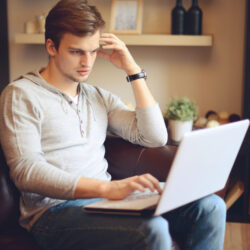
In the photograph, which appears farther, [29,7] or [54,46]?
[29,7]

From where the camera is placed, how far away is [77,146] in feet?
4.87

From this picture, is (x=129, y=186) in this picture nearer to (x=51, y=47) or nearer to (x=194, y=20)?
(x=51, y=47)

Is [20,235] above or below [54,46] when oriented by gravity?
below

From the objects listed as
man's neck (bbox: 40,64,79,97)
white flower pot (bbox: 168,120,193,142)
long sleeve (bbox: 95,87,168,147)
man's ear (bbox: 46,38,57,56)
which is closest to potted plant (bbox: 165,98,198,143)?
white flower pot (bbox: 168,120,193,142)

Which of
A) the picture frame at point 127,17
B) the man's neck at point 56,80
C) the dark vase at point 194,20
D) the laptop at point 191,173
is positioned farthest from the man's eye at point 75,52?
the dark vase at point 194,20

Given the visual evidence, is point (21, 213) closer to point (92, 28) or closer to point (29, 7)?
point (92, 28)

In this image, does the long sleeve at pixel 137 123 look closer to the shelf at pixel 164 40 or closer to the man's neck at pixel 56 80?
the man's neck at pixel 56 80

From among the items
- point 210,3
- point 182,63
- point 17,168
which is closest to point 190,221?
point 17,168

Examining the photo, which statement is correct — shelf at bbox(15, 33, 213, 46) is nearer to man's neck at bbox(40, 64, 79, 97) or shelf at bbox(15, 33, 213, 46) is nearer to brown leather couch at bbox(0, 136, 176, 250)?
brown leather couch at bbox(0, 136, 176, 250)

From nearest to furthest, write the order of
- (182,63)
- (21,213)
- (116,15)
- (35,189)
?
(35,189) < (21,213) < (116,15) < (182,63)

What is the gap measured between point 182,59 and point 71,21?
129 cm

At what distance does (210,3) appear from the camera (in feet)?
8.12

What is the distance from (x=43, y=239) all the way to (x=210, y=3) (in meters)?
1.82

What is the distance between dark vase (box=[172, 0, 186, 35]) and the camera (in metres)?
2.38
